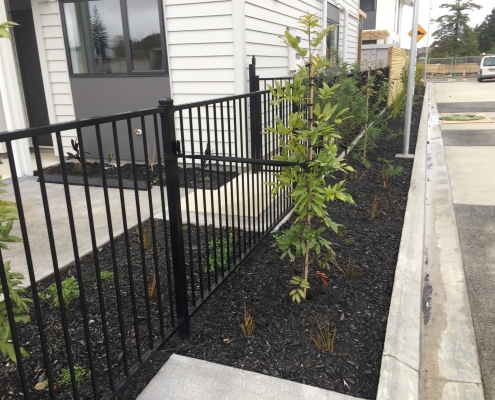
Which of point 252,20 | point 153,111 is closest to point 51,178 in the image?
point 252,20

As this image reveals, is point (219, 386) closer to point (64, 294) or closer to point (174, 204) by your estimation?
point (174, 204)

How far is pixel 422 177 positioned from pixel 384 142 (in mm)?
2775

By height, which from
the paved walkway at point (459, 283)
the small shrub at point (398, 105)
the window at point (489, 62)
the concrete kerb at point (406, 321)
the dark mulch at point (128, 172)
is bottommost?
the paved walkway at point (459, 283)

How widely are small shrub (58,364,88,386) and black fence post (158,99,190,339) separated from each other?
1.95 ft

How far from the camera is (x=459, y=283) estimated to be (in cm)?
379

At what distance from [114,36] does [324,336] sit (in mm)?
5751

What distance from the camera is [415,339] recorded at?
2828mm

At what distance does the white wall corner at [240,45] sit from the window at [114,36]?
1.14 metres

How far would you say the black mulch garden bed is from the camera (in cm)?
245

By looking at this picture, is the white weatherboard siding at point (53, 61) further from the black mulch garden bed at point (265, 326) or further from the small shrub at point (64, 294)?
the small shrub at point (64, 294)

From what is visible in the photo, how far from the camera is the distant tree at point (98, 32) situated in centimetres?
671

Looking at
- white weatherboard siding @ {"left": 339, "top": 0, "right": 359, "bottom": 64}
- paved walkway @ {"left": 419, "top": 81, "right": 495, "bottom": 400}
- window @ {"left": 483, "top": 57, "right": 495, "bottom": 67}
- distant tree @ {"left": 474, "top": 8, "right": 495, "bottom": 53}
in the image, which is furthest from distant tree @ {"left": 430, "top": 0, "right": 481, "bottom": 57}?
paved walkway @ {"left": 419, "top": 81, "right": 495, "bottom": 400}

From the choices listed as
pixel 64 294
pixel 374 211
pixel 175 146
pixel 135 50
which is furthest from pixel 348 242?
pixel 135 50

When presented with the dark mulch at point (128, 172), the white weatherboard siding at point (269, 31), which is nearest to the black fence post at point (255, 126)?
the dark mulch at point (128, 172)
